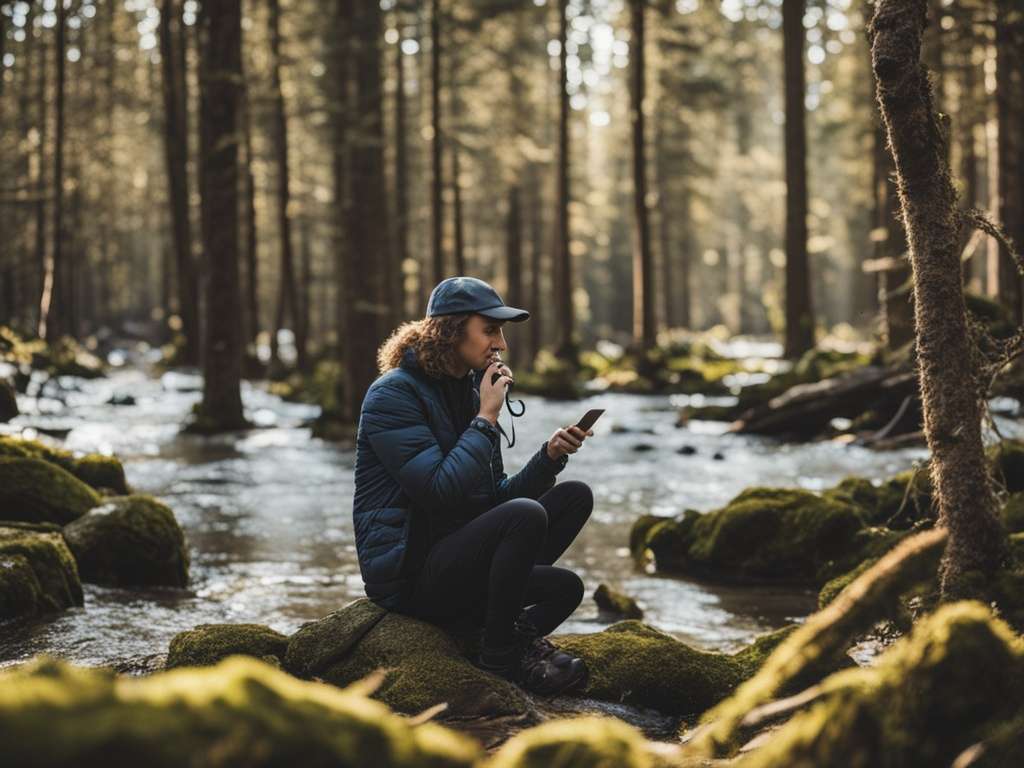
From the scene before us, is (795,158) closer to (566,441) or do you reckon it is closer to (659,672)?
(659,672)

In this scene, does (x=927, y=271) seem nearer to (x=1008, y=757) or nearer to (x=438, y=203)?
(x=1008, y=757)

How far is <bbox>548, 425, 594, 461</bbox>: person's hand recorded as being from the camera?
461 centimetres

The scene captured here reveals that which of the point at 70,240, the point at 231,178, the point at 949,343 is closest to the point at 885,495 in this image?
the point at 949,343

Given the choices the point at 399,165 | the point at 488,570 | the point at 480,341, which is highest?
the point at 399,165

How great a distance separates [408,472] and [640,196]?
22.2 m

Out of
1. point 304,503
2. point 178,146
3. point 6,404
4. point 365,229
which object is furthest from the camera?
point 178,146

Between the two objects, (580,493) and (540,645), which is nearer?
(540,645)

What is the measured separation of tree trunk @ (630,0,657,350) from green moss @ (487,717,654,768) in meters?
24.1

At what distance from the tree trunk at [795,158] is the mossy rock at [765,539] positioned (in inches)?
608

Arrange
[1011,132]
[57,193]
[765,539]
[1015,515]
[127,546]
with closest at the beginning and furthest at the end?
1. [1015,515]
2. [127,546]
3. [765,539]
4. [1011,132]
5. [57,193]

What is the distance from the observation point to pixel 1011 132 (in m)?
19.0

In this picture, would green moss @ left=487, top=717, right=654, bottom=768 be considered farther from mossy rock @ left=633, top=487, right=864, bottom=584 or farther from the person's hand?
mossy rock @ left=633, top=487, right=864, bottom=584

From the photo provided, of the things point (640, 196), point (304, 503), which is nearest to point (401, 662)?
point (304, 503)

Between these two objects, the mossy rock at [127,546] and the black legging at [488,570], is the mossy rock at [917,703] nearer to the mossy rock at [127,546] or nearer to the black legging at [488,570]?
the black legging at [488,570]
